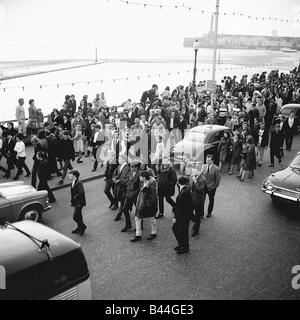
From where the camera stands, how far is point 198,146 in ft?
43.4

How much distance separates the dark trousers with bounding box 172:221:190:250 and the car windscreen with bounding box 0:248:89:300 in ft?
9.22

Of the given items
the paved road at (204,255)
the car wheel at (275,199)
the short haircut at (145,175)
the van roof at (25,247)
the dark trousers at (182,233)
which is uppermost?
the short haircut at (145,175)

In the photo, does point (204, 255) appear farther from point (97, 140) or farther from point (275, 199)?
point (97, 140)

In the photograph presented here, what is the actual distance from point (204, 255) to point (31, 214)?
4.47 m

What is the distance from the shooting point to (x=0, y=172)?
12.9 m

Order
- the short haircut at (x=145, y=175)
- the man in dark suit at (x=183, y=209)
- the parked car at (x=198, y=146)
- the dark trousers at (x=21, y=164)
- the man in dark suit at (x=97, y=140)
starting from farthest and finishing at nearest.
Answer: the parked car at (x=198, y=146)
the man in dark suit at (x=97, y=140)
the dark trousers at (x=21, y=164)
the short haircut at (x=145, y=175)
the man in dark suit at (x=183, y=209)

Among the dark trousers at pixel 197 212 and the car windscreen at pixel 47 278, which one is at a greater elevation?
the car windscreen at pixel 47 278

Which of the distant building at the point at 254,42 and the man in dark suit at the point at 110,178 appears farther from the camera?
the distant building at the point at 254,42

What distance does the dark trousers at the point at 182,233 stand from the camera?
741 centimetres

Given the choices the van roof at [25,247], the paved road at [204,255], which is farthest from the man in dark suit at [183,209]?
the van roof at [25,247]

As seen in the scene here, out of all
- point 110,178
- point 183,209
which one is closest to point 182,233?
point 183,209

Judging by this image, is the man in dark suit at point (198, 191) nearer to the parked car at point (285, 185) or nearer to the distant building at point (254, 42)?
the parked car at point (285, 185)

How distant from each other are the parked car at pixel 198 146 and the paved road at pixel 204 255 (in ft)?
9.34
